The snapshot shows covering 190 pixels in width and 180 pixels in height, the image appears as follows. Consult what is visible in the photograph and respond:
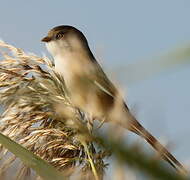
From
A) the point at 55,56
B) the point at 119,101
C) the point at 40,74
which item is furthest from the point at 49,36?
the point at 119,101

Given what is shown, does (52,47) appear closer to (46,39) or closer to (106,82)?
(46,39)

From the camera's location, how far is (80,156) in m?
1.83

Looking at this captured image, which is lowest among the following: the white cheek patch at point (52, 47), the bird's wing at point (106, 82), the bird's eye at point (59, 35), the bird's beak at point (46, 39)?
the white cheek patch at point (52, 47)

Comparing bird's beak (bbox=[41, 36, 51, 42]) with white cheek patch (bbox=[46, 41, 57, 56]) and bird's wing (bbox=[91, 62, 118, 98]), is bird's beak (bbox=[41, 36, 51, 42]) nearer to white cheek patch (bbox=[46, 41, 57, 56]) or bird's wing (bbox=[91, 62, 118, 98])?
white cheek patch (bbox=[46, 41, 57, 56])

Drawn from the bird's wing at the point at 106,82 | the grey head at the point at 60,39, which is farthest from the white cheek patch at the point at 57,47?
the bird's wing at the point at 106,82

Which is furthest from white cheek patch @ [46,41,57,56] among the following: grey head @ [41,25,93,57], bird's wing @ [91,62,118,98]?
bird's wing @ [91,62,118,98]

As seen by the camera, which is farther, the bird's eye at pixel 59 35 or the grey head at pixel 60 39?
the bird's eye at pixel 59 35

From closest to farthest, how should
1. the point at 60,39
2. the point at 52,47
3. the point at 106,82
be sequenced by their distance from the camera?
1. the point at 106,82
2. the point at 52,47
3. the point at 60,39

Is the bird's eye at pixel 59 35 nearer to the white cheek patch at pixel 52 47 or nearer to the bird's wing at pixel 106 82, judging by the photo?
the white cheek patch at pixel 52 47

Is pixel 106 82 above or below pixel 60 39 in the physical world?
above

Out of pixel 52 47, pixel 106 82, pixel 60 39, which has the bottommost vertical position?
pixel 52 47

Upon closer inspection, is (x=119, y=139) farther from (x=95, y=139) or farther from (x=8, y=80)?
(x=8, y=80)

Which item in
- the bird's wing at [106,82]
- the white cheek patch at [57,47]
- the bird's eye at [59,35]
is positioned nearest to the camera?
the bird's wing at [106,82]

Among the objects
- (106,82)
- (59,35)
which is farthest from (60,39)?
(106,82)
